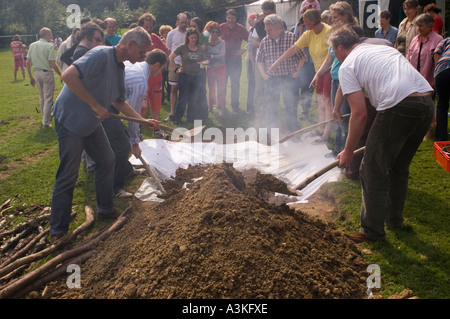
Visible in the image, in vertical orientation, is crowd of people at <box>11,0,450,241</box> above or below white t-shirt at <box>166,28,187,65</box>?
below

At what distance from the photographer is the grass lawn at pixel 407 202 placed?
11.0 ft

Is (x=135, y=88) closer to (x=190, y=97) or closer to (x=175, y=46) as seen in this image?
(x=190, y=97)

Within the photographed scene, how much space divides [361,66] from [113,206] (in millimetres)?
3079

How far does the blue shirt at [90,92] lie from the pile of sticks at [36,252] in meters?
1.05

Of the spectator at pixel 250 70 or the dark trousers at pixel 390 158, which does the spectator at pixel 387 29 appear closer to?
the spectator at pixel 250 70

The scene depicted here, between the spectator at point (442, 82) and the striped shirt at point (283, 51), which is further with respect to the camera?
the striped shirt at point (283, 51)

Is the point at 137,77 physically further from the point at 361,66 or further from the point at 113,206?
the point at 361,66

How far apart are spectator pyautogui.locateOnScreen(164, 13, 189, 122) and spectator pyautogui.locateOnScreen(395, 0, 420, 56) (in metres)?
4.44

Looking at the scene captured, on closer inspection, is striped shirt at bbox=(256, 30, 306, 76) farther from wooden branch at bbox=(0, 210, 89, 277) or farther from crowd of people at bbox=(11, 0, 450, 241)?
wooden branch at bbox=(0, 210, 89, 277)

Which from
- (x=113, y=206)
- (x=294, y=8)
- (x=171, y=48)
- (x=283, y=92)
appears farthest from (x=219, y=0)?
(x=113, y=206)

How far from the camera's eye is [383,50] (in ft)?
11.7

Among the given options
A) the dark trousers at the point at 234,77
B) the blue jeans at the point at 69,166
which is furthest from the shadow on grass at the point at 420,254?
the dark trousers at the point at 234,77

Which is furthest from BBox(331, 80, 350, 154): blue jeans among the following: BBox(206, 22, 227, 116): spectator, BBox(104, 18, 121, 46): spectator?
BBox(104, 18, 121, 46): spectator

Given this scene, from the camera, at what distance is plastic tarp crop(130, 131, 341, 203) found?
5.57 metres
